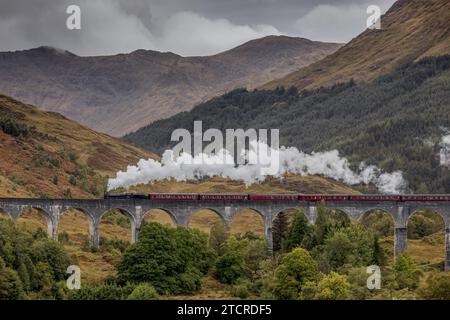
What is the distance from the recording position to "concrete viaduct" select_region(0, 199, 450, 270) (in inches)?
4131

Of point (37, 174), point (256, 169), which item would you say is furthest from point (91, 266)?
point (256, 169)

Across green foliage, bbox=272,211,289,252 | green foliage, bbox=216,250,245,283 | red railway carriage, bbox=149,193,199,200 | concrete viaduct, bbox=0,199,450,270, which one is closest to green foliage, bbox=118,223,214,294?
green foliage, bbox=216,250,245,283

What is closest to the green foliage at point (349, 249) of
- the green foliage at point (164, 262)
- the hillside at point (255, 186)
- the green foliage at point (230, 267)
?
the green foliage at point (230, 267)

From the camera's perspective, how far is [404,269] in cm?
9119

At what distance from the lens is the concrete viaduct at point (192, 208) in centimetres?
10494

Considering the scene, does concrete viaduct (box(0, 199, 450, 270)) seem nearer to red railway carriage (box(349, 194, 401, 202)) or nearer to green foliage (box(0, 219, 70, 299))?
red railway carriage (box(349, 194, 401, 202))

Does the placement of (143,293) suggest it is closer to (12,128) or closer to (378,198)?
(378,198)

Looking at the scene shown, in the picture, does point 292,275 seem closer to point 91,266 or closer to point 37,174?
point 91,266

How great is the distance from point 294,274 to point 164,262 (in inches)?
543

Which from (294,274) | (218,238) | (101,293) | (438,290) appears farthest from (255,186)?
(438,290)

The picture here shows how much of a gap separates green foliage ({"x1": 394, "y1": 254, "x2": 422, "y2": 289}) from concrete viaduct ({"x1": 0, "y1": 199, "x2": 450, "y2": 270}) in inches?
716

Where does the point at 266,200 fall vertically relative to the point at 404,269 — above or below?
above

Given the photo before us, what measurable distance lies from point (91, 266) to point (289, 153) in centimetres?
10067

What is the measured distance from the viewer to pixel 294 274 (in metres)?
84.2
